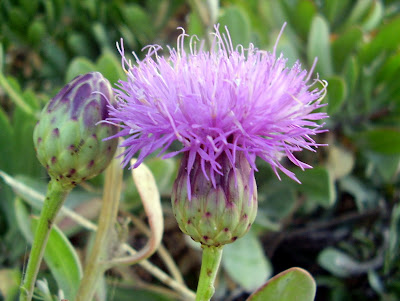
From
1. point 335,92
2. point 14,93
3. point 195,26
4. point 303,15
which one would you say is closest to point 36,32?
point 14,93

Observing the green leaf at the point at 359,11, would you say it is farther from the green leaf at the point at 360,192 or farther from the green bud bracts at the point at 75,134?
the green bud bracts at the point at 75,134

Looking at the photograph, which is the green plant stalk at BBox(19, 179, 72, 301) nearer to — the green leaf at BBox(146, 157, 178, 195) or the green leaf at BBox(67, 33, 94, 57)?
the green leaf at BBox(146, 157, 178, 195)

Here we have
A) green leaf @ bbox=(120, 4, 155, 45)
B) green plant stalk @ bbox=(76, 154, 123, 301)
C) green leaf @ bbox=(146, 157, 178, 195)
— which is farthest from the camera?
green leaf @ bbox=(120, 4, 155, 45)

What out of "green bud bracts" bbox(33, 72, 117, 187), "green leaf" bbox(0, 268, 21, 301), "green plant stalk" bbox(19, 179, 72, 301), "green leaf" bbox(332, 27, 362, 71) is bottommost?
"green leaf" bbox(0, 268, 21, 301)

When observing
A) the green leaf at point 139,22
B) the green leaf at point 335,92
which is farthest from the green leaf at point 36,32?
the green leaf at point 335,92

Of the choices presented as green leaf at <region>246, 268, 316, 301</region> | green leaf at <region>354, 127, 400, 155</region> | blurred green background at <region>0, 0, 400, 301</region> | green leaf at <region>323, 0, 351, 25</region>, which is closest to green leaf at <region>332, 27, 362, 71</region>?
blurred green background at <region>0, 0, 400, 301</region>

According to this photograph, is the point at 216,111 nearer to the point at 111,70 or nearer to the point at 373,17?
the point at 111,70

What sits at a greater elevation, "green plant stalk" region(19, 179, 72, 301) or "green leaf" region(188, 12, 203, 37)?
"green leaf" region(188, 12, 203, 37)
